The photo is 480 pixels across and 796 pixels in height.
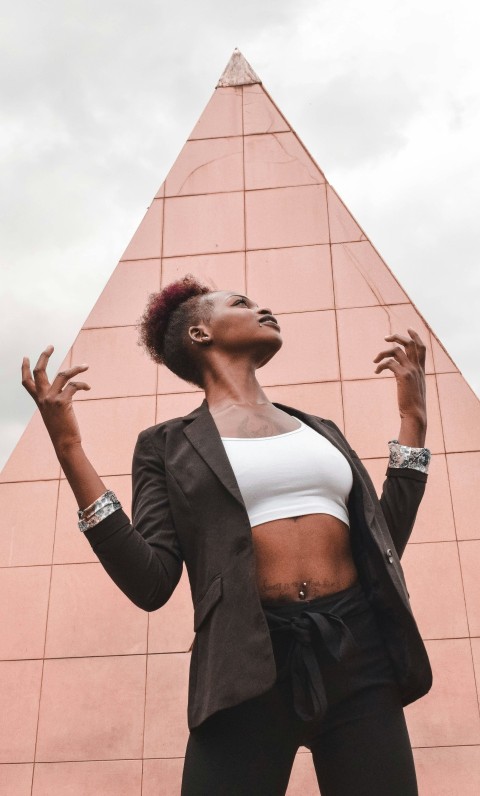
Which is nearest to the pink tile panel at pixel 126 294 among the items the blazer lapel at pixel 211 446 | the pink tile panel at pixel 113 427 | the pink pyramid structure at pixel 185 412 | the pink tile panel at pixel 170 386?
the pink pyramid structure at pixel 185 412

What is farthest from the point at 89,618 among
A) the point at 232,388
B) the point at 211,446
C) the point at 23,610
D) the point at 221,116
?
the point at 221,116

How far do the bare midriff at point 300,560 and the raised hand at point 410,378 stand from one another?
0.37 m

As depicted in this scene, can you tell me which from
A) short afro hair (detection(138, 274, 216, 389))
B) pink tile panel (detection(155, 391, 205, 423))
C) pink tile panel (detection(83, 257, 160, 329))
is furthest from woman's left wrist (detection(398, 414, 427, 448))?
pink tile panel (detection(83, 257, 160, 329))

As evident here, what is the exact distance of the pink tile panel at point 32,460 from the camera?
4656 mm

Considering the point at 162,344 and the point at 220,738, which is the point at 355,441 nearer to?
Result: the point at 162,344

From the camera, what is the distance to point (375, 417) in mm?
4613

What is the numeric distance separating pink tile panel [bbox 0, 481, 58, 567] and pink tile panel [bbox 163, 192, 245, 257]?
1767mm

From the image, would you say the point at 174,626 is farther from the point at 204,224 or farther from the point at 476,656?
the point at 204,224

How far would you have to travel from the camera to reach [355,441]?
4.57m

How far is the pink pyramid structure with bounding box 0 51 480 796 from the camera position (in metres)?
3.94

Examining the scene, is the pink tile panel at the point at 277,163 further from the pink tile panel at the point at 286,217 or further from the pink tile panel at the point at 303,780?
the pink tile panel at the point at 303,780

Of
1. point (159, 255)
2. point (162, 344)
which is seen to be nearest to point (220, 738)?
point (162, 344)

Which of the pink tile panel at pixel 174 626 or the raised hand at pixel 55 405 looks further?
the pink tile panel at pixel 174 626

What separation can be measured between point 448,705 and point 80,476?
9.60 ft
